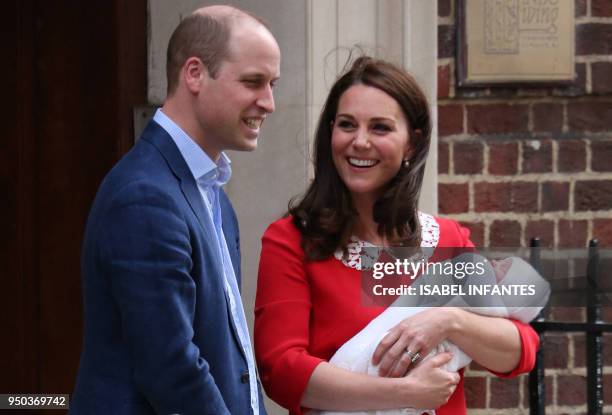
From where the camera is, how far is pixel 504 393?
14.4ft

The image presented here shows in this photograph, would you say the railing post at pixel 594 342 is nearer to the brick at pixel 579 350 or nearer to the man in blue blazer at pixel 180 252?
the brick at pixel 579 350

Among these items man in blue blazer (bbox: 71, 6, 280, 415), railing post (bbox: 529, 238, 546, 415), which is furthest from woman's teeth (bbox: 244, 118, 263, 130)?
railing post (bbox: 529, 238, 546, 415)

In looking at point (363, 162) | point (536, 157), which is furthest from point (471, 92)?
point (363, 162)

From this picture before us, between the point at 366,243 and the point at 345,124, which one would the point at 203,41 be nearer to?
the point at 345,124

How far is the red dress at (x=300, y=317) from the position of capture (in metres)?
2.88

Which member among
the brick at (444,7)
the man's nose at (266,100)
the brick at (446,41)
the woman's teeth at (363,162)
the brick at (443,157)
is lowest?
the woman's teeth at (363,162)

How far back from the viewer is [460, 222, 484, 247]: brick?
434 cm

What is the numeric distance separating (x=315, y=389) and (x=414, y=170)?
0.65 m

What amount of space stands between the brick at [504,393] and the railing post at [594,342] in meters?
0.59

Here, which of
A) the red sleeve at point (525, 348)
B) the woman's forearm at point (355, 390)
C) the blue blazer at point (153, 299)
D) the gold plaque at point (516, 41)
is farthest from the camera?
the gold plaque at point (516, 41)

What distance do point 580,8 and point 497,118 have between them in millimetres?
495

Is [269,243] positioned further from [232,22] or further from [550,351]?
[550,351]

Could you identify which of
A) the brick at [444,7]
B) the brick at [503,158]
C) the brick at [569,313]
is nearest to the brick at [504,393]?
the brick at [569,313]

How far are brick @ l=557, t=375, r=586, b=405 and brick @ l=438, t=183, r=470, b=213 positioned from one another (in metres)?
0.71
